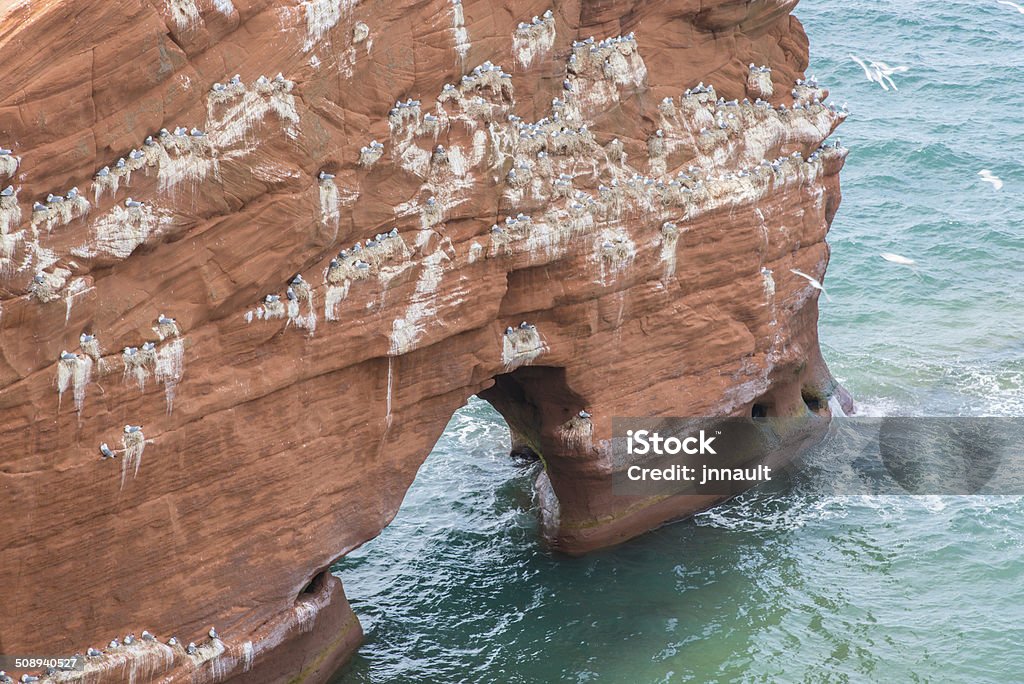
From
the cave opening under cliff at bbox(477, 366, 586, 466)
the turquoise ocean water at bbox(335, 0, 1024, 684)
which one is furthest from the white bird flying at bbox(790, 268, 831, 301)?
the cave opening under cliff at bbox(477, 366, 586, 466)

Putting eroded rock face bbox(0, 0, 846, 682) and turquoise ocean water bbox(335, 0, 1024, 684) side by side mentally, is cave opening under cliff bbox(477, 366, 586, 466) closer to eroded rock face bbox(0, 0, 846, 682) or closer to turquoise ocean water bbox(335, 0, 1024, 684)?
eroded rock face bbox(0, 0, 846, 682)

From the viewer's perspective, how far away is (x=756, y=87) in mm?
25141

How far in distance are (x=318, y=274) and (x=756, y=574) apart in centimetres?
978

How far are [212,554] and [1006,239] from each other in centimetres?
2612

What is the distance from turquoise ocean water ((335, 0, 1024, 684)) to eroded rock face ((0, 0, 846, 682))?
1.31 m

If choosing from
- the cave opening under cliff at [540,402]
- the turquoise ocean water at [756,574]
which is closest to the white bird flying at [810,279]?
the turquoise ocean water at [756,574]

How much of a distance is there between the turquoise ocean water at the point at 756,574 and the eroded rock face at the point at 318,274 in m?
1.31

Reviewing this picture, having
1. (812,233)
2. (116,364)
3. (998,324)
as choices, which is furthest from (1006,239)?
(116,364)

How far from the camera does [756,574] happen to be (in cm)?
2383

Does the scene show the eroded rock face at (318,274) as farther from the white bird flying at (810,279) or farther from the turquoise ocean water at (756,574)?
the turquoise ocean water at (756,574)

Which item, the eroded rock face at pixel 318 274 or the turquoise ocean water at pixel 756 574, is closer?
the eroded rock face at pixel 318 274

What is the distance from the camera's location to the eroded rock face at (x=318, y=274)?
16766mm

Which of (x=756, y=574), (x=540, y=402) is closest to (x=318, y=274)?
(x=540, y=402)

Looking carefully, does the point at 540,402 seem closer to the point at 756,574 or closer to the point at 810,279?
the point at 756,574
